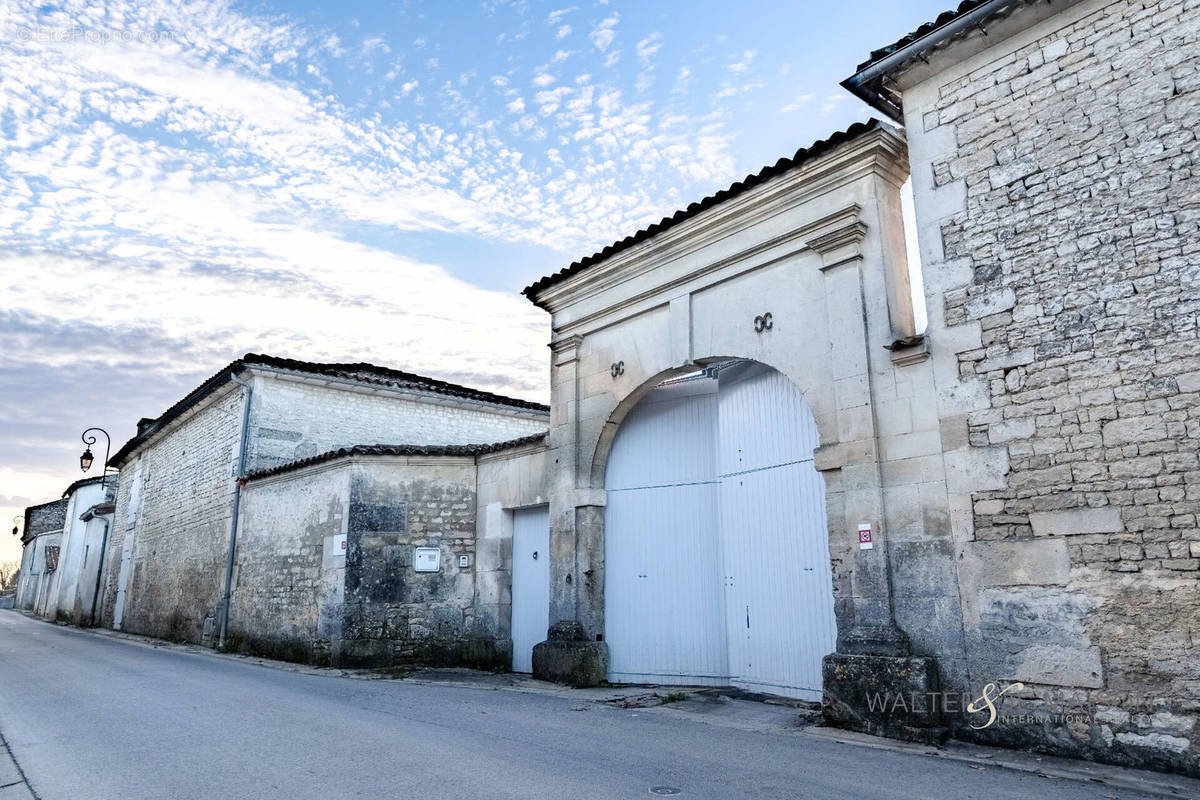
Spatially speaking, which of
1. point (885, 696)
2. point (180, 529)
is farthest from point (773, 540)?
point (180, 529)

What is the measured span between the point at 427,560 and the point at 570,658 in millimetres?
3209

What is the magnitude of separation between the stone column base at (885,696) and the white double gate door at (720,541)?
888 mm

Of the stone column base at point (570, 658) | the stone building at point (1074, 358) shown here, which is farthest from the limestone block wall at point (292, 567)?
the stone building at point (1074, 358)

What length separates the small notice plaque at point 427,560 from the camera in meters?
11.3

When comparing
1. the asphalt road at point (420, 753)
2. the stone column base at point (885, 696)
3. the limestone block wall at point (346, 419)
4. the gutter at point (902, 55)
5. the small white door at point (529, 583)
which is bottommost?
the asphalt road at point (420, 753)

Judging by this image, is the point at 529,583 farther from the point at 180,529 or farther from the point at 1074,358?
the point at 180,529

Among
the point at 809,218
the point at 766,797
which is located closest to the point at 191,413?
the point at 809,218

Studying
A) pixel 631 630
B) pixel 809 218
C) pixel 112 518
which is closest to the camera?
pixel 809 218

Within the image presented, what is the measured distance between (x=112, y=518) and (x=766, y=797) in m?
28.7

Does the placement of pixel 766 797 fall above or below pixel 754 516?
below

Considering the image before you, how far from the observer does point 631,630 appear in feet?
30.6

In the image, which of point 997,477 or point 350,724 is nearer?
point 997,477

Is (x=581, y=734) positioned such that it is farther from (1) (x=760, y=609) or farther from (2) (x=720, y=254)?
(2) (x=720, y=254)

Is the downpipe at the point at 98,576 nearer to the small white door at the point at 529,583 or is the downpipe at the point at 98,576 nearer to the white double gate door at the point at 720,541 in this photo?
the small white door at the point at 529,583
